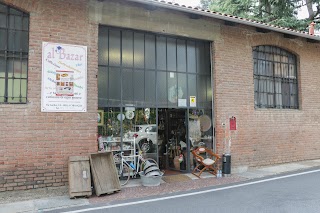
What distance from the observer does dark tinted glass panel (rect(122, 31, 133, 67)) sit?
865 cm

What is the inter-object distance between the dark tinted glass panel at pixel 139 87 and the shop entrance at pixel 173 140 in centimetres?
177

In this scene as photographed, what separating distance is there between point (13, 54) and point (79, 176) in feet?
11.3

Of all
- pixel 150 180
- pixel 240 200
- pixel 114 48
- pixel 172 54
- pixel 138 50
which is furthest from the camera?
pixel 172 54

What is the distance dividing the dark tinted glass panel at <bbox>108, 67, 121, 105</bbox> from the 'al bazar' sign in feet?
2.84

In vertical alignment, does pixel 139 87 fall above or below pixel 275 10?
below

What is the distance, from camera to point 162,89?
9.17 m

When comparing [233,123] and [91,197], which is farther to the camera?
[233,123]

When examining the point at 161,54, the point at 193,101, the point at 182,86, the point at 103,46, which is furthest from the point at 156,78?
the point at 103,46

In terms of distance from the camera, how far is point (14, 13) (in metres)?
7.22

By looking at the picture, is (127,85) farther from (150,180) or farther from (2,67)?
(2,67)

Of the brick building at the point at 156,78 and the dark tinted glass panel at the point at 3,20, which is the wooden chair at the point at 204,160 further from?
the dark tinted glass panel at the point at 3,20

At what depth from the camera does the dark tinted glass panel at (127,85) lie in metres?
8.55

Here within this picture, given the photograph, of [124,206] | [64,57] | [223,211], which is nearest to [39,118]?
[64,57]

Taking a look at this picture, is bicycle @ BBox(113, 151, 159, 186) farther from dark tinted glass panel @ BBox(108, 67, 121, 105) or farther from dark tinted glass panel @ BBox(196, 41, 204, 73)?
dark tinted glass panel @ BBox(196, 41, 204, 73)
